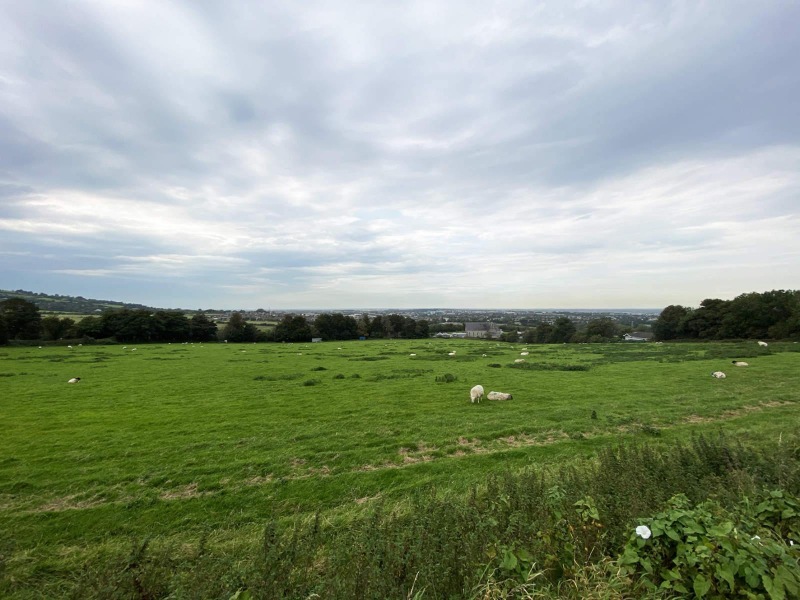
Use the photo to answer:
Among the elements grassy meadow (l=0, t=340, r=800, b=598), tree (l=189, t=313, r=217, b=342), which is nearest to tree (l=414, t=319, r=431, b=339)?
tree (l=189, t=313, r=217, b=342)

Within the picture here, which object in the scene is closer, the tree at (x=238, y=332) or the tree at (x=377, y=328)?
the tree at (x=238, y=332)

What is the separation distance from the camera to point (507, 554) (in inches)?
144

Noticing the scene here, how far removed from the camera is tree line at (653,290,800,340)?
52.2 m

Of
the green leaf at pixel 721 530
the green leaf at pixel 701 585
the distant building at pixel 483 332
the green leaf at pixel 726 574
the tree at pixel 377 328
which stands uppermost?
the green leaf at pixel 721 530

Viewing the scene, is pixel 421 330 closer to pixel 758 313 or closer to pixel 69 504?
pixel 758 313

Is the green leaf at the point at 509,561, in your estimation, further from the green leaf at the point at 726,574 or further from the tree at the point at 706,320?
the tree at the point at 706,320

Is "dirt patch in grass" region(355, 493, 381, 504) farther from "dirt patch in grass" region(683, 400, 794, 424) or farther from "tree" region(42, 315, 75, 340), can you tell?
"tree" region(42, 315, 75, 340)

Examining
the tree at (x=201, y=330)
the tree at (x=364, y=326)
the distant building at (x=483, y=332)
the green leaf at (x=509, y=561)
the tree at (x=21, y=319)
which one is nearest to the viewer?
the green leaf at (x=509, y=561)

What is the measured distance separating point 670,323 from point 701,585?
84.3 metres

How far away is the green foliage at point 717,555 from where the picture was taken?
2623mm

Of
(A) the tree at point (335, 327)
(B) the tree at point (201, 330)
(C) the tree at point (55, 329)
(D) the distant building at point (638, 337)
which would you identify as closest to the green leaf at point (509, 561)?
(D) the distant building at point (638, 337)

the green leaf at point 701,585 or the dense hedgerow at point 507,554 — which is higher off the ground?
the green leaf at point 701,585

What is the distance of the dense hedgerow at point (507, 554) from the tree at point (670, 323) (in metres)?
78.5

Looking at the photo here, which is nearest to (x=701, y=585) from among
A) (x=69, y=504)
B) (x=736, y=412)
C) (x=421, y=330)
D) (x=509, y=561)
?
(x=509, y=561)
